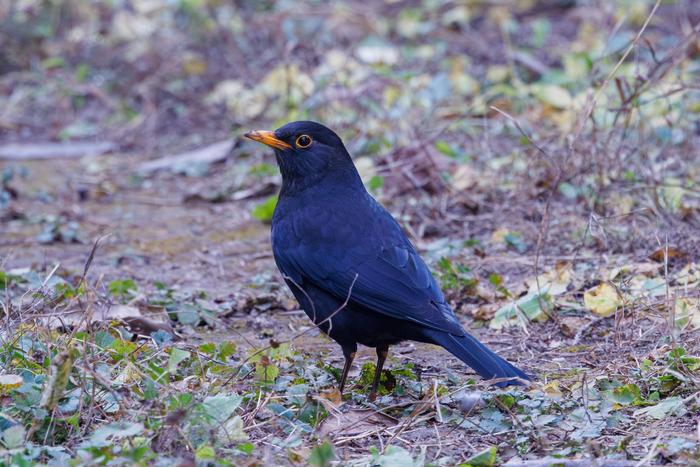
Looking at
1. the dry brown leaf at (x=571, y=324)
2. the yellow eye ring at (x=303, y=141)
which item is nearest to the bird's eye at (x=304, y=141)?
the yellow eye ring at (x=303, y=141)

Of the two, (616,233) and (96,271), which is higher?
(616,233)

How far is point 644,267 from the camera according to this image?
504cm

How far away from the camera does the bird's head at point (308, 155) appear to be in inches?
189

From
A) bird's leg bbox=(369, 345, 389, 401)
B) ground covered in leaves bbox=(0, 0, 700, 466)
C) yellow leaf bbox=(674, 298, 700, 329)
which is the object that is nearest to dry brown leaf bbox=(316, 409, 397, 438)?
ground covered in leaves bbox=(0, 0, 700, 466)

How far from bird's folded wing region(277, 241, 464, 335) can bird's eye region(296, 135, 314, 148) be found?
0.62 metres

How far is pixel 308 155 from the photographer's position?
Result: 483 cm

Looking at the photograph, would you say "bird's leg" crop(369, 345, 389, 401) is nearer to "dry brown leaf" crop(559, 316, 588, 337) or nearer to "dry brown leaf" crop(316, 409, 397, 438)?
"dry brown leaf" crop(316, 409, 397, 438)

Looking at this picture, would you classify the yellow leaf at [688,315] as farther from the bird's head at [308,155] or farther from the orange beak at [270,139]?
the orange beak at [270,139]

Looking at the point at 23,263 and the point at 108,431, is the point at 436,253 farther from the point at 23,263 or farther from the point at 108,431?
the point at 108,431

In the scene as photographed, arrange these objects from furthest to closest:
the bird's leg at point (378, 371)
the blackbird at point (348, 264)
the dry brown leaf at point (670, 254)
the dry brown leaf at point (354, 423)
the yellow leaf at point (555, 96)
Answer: the yellow leaf at point (555, 96)
the dry brown leaf at point (670, 254)
the bird's leg at point (378, 371)
the blackbird at point (348, 264)
the dry brown leaf at point (354, 423)

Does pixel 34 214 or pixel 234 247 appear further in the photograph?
pixel 34 214

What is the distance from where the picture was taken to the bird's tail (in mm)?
3762

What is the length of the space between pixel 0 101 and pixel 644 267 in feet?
25.9

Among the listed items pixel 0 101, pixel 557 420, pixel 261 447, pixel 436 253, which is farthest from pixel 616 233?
pixel 0 101
